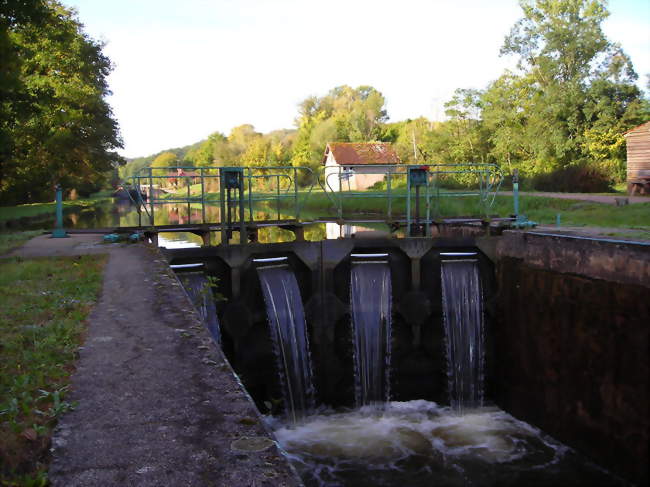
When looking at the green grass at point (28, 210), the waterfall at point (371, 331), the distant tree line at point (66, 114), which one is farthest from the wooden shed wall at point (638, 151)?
the green grass at point (28, 210)

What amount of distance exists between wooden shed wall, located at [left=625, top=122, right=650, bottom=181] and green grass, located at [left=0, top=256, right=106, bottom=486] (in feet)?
88.1

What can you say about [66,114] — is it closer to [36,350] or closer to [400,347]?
[400,347]

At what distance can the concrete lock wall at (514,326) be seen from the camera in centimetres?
728

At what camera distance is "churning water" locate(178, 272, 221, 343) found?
30.9 feet

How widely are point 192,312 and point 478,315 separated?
6482 mm

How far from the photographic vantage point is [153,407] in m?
3.47

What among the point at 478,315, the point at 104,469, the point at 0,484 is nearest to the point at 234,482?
the point at 104,469

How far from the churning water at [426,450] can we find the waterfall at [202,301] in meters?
1.84

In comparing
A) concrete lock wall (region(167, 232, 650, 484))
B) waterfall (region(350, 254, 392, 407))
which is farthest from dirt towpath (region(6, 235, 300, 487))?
waterfall (region(350, 254, 392, 407))

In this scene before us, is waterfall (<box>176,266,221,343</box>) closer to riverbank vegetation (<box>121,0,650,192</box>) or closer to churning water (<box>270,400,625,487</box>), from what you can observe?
churning water (<box>270,400,625,487</box>)

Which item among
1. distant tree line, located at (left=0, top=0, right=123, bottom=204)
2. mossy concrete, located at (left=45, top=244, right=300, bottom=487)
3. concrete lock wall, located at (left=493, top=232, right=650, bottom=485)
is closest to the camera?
mossy concrete, located at (left=45, top=244, right=300, bottom=487)

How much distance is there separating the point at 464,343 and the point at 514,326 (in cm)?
96

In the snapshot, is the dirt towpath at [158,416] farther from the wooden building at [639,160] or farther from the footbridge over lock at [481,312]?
the wooden building at [639,160]

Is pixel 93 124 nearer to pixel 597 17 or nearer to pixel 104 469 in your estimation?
pixel 597 17
